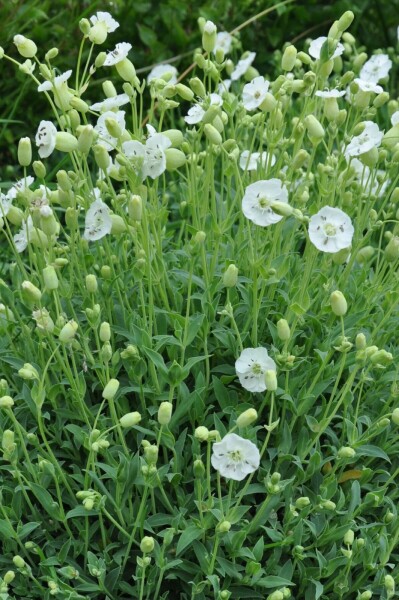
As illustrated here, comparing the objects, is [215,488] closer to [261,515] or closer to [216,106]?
[261,515]

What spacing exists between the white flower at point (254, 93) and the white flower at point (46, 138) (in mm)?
482

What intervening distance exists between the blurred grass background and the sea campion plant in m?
1.57

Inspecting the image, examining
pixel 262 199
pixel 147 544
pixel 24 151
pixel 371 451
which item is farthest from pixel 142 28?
pixel 147 544

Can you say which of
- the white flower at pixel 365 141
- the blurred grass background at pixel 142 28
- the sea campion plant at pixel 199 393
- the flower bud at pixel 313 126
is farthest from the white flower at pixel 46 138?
the blurred grass background at pixel 142 28

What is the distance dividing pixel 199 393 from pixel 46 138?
0.63 meters

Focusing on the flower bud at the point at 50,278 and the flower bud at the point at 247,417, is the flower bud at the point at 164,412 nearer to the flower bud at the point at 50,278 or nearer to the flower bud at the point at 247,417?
the flower bud at the point at 247,417

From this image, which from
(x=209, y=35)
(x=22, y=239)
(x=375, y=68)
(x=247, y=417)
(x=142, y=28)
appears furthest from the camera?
(x=142, y=28)

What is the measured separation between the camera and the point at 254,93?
6.80 feet

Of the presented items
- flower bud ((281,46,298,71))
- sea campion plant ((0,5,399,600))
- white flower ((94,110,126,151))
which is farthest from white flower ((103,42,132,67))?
flower bud ((281,46,298,71))

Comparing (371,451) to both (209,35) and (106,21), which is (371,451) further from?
(106,21)

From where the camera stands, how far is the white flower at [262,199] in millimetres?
1810

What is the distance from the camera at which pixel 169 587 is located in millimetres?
1911

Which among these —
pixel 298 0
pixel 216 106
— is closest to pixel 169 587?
pixel 216 106

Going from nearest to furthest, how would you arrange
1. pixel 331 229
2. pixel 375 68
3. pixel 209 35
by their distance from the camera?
pixel 331 229 < pixel 209 35 < pixel 375 68
